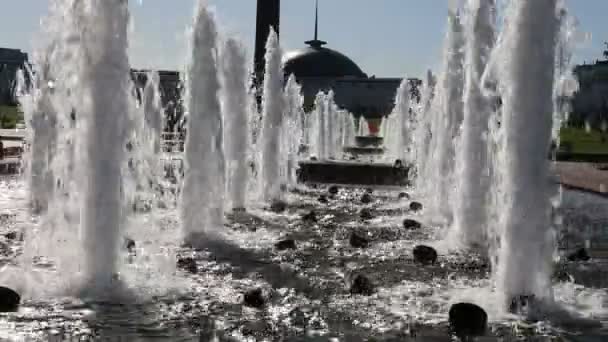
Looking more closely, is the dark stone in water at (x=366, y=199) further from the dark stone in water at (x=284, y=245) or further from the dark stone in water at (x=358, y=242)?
the dark stone in water at (x=284, y=245)

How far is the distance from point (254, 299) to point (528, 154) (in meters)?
2.44

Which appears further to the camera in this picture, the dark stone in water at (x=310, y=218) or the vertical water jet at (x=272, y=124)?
the vertical water jet at (x=272, y=124)

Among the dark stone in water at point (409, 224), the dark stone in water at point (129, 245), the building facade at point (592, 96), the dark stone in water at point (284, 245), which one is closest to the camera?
the dark stone in water at point (129, 245)

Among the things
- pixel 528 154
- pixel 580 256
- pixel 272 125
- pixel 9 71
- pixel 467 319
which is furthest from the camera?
pixel 9 71

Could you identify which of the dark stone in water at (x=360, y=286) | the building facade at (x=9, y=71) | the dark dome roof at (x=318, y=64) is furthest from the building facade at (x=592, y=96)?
the dark stone in water at (x=360, y=286)

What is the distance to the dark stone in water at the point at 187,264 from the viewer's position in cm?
677

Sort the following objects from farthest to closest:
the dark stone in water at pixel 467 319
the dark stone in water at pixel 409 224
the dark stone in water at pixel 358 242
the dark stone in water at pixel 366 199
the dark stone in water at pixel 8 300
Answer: the dark stone in water at pixel 366 199 < the dark stone in water at pixel 409 224 < the dark stone in water at pixel 358 242 < the dark stone in water at pixel 8 300 < the dark stone in water at pixel 467 319

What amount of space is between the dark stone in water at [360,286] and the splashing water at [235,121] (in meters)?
6.28

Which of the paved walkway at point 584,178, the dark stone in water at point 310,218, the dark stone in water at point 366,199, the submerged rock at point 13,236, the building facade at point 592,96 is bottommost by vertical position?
the submerged rock at point 13,236

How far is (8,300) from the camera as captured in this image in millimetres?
5188

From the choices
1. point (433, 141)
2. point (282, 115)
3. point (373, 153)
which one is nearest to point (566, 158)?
point (373, 153)

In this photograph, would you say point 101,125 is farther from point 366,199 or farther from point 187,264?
point 366,199

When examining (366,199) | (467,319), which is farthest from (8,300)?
(366,199)

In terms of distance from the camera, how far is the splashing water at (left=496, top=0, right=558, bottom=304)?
5707mm
